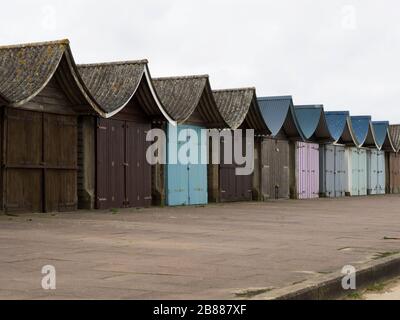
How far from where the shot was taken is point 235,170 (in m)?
28.9

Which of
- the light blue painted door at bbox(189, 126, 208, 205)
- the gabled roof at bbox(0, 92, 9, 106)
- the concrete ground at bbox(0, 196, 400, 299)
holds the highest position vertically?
the gabled roof at bbox(0, 92, 9, 106)

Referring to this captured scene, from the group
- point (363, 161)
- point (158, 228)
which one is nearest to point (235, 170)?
point (158, 228)

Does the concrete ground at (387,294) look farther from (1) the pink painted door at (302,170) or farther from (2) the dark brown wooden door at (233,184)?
Answer: (1) the pink painted door at (302,170)

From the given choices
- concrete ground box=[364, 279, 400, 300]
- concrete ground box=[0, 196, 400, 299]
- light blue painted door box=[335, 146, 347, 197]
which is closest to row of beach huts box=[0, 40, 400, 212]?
concrete ground box=[0, 196, 400, 299]

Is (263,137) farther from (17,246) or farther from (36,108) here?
(17,246)

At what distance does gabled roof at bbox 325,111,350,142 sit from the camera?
40.1 meters

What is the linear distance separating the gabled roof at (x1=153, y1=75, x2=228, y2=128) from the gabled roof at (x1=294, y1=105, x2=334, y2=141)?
10387 mm

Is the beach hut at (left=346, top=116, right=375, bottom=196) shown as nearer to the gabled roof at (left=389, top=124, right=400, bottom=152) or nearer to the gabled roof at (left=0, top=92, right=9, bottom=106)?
the gabled roof at (left=389, top=124, right=400, bottom=152)

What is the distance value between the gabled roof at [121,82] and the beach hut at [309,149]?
44.4ft

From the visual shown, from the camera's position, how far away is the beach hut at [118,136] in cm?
2031

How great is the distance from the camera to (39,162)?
1825 cm

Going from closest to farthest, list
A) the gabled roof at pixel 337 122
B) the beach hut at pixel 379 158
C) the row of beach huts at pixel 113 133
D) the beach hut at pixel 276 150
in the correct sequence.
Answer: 1. the row of beach huts at pixel 113 133
2. the beach hut at pixel 276 150
3. the gabled roof at pixel 337 122
4. the beach hut at pixel 379 158

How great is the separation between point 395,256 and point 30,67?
37.8 feet

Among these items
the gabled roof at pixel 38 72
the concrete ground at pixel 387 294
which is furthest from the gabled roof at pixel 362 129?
the concrete ground at pixel 387 294
